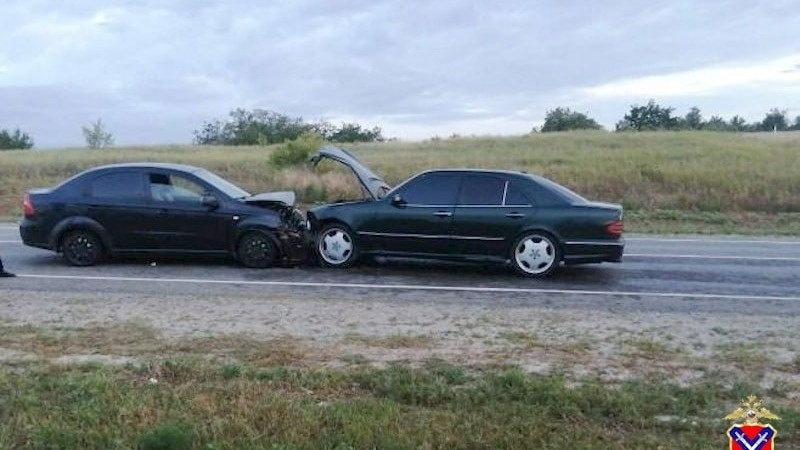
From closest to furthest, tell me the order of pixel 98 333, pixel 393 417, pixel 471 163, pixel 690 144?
pixel 393 417 < pixel 98 333 < pixel 471 163 < pixel 690 144

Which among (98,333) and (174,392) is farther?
(98,333)

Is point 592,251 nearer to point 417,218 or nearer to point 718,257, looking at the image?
point 417,218

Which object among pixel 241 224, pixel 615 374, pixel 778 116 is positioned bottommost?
pixel 615 374

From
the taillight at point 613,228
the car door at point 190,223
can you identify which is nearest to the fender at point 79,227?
the car door at point 190,223

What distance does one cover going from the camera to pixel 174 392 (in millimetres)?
4980

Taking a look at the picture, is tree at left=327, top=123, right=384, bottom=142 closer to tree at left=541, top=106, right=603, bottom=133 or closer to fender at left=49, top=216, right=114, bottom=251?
tree at left=541, top=106, right=603, bottom=133

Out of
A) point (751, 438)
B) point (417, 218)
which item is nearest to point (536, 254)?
point (417, 218)

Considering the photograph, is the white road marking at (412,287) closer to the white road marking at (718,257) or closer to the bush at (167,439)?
the white road marking at (718,257)

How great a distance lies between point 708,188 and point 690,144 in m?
20.7

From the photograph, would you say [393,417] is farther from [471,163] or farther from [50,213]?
[471,163]

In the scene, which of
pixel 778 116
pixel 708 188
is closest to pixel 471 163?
pixel 708 188

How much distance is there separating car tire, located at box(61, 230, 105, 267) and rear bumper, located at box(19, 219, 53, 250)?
270 millimetres

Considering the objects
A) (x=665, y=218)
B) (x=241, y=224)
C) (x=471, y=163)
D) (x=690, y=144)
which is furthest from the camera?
(x=690, y=144)

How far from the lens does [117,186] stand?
1101 centimetres
